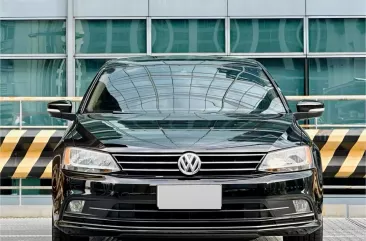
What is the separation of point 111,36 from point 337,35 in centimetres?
446

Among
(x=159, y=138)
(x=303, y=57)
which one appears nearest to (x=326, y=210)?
(x=159, y=138)

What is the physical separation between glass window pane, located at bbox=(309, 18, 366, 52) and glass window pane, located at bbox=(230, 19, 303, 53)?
0.92 ft

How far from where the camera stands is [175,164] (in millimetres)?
4930

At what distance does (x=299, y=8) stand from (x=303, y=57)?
97 cm

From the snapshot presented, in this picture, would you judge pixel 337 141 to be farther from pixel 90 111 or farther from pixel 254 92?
pixel 90 111

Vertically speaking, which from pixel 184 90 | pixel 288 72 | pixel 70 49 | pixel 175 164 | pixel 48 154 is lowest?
pixel 48 154

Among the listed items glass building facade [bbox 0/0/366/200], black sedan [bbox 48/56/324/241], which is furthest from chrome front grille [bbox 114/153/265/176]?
glass building facade [bbox 0/0/366/200]

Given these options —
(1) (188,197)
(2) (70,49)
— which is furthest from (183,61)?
(2) (70,49)

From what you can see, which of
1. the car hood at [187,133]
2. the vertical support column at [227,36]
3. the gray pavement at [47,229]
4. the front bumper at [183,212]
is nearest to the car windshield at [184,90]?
the car hood at [187,133]

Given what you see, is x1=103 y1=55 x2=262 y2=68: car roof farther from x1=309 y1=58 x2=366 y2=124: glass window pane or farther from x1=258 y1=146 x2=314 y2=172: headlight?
x1=309 y1=58 x2=366 y2=124: glass window pane

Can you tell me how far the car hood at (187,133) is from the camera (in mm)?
4996

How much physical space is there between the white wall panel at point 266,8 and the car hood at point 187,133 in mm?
9492

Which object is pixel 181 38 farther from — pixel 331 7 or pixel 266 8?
pixel 331 7

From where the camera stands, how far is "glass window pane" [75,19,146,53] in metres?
15.1
